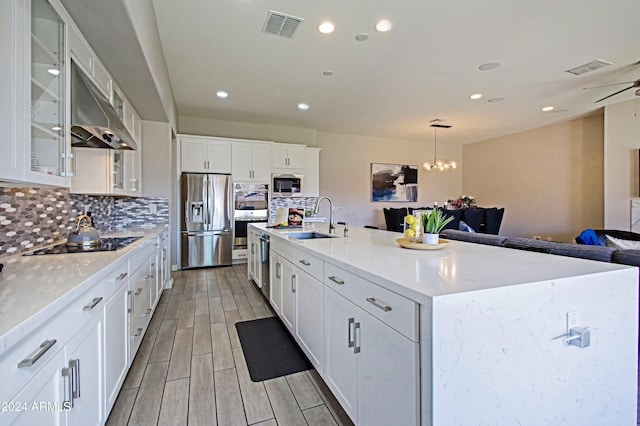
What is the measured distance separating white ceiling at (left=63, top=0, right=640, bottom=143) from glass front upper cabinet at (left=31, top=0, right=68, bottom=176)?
0.24m

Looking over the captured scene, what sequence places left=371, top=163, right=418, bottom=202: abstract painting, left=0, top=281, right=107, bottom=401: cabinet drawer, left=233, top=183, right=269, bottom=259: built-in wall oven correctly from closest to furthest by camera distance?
left=0, top=281, right=107, bottom=401: cabinet drawer → left=233, top=183, right=269, bottom=259: built-in wall oven → left=371, top=163, right=418, bottom=202: abstract painting

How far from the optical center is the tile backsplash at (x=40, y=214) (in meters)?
1.76

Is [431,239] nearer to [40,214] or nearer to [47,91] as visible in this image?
[47,91]

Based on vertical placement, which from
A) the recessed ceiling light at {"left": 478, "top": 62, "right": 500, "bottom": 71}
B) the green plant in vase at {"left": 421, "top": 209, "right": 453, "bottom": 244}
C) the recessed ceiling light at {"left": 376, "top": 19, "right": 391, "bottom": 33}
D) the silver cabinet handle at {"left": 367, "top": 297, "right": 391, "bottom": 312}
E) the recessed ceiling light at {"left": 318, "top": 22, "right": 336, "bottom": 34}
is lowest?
the silver cabinet handle at {"left": 367, "top": 297, "right": 391, "bottom": 312}

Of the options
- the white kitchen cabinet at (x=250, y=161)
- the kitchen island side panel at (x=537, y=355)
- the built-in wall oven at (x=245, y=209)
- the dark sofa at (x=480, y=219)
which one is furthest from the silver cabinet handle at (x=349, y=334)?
the dark sofa at (x=480, y=219)

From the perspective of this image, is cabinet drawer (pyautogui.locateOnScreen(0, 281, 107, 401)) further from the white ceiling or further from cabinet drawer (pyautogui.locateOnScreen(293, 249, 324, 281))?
the white ceiling

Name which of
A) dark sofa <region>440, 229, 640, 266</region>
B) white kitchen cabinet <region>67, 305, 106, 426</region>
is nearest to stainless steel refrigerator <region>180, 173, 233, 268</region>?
white kitchen cabinet <region>67, 305, 106, 426</region>

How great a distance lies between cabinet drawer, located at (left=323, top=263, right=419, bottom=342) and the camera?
3.45 ft

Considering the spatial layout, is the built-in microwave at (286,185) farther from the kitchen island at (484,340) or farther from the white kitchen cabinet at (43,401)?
the white kitchen cabinet at (43,401)

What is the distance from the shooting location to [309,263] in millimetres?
2062

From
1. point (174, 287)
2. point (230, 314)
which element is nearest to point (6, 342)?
point (230, 314)

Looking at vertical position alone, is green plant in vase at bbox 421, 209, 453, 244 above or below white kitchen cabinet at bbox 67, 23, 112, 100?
below

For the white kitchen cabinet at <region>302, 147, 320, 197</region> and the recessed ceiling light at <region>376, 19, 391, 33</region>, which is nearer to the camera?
the recessed ceiling light at <region>376, 19, 391, 33</region>

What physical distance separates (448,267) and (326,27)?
8.59 ft
